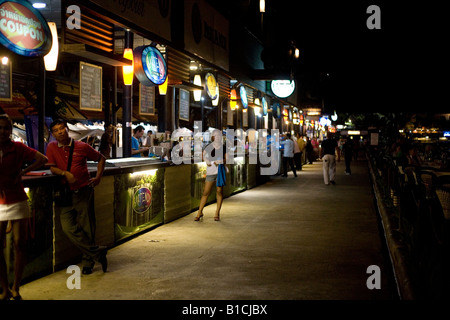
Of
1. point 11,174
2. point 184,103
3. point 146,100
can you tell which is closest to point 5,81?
point 11,174

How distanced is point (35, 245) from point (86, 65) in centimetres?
411

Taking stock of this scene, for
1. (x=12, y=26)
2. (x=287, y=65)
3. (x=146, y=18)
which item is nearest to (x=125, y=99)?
(x=146, y=18)

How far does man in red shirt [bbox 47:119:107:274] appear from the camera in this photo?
6355mm

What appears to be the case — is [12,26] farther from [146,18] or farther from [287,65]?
[287,65]

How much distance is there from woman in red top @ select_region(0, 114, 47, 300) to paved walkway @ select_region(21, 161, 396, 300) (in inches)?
15.7

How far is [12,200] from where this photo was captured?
17.2ft

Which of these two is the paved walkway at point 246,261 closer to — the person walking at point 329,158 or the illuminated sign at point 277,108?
the person walking at point 329,158

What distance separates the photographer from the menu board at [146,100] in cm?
1201

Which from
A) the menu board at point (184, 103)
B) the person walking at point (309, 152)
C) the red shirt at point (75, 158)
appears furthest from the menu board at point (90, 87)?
the person walking at point (309, 152)

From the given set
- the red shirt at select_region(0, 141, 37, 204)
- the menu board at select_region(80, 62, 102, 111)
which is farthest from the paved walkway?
the menu board at select_region(80, 62, 102, 111)

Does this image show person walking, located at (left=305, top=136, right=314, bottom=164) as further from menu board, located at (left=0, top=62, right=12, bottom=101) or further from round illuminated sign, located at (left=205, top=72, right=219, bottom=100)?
menu board, located at (left=0, top=62, right=12, bottom=101)

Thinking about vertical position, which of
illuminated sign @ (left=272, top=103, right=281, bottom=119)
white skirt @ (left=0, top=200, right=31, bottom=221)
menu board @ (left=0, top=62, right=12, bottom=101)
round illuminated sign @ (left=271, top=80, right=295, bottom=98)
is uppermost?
round illuminated sign @ (left=271, top=80, right=295, bottom=98)

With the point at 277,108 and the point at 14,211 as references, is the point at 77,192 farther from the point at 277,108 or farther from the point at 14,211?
the point at 277,108

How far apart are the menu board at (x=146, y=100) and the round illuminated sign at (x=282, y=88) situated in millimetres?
15362
